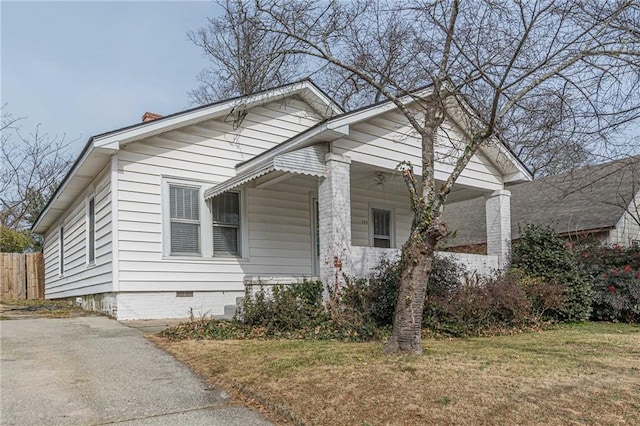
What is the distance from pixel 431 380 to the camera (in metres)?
4.92

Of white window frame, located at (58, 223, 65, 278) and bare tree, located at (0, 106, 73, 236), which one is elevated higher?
bare tree, located at (0, 106, 73, 236)

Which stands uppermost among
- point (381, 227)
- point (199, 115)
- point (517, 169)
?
point (199, 115)

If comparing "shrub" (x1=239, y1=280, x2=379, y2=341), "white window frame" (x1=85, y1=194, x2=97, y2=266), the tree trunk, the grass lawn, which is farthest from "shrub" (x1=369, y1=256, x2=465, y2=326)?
"white window frame" (x1=85, y1=194, x2=97, y2=266)

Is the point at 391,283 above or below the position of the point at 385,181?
below

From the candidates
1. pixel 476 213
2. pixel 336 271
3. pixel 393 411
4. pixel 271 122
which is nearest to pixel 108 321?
pixel 336 271

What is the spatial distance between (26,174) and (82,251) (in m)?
20.1

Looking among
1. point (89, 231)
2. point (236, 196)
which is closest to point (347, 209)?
point (236, 196)

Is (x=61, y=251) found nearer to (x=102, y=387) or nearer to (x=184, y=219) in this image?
(x=184, y=219)

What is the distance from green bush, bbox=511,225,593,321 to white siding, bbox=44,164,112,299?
9343 mm

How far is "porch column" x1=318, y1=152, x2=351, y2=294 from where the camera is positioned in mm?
9117

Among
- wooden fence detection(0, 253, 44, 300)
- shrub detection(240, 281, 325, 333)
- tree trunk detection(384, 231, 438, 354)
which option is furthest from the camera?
wooden fence detection(0, 253, 44, 300)

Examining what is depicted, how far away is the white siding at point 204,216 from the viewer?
33.7 feet

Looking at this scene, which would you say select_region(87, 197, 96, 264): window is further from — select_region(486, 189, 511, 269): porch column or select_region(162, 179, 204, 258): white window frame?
select_region(486, 189, 511, 269): porch column

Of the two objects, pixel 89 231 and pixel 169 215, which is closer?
pixel 169 215
